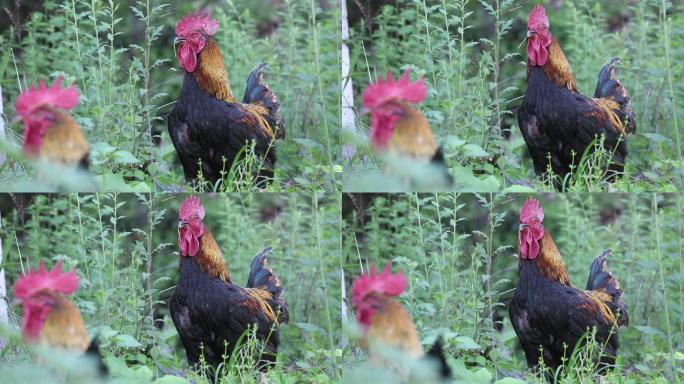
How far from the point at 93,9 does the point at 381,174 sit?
1251 millimetres

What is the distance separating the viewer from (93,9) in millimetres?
4160

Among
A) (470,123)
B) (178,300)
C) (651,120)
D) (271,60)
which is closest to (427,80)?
(470,123)

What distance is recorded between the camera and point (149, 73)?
4.18 meters

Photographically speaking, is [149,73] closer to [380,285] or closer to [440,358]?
[380,285]

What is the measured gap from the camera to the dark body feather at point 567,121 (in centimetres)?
409

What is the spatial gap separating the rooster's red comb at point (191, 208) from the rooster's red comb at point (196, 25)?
61cm

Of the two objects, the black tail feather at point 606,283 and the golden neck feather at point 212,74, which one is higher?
the golden neck feather at point 212,74

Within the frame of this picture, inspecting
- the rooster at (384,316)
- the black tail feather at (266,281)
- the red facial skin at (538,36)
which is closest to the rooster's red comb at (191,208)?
the black tail feather at (266,281)

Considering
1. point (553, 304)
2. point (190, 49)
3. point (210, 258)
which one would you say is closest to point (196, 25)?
point (190, 49)

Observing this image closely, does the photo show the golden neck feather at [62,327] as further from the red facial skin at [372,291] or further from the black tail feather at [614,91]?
the black tail feather at [614,91]

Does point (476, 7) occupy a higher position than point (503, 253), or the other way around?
point (476, 7)

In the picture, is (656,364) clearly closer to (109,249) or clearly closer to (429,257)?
(429,257)

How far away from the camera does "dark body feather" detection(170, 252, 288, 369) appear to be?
13.4ft

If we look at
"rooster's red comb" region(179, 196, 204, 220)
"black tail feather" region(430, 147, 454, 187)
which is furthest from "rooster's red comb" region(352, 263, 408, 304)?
"rooster's red comb" region(179, 196, 204, 220)
